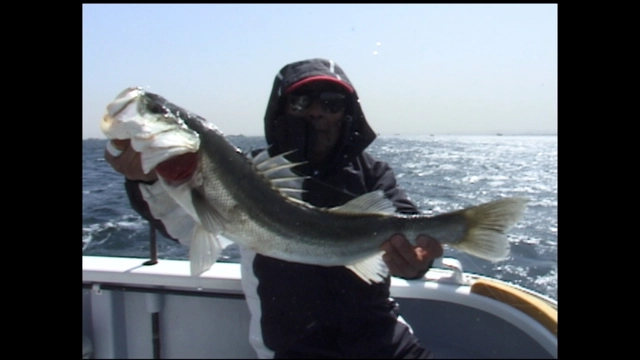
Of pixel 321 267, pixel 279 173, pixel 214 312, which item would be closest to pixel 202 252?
pixel 279 173

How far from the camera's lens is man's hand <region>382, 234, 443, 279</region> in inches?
101

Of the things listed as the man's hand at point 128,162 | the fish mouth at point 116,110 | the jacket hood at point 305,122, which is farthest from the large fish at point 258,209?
the jacket hood at point 305,122

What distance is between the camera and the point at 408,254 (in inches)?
102

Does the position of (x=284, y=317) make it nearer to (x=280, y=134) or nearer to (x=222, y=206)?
(x=222, y=206)

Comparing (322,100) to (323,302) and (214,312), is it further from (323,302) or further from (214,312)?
(214,312)

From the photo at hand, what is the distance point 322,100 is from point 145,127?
1689 mm

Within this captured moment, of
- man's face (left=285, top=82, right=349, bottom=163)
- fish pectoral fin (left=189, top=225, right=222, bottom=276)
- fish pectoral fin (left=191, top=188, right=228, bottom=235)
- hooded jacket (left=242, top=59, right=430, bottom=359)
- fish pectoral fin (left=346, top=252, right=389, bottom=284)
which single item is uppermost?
man's face (left=285, top=82, right=349, bottom=163)

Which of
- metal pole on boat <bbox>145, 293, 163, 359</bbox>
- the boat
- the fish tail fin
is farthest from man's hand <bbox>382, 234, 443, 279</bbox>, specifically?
metal pole on boat <bbox>145, 293, 163, 359</bbox>

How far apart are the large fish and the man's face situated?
108 centimetres

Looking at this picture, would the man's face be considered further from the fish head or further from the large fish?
the fish head
